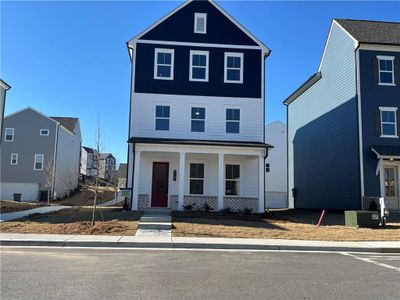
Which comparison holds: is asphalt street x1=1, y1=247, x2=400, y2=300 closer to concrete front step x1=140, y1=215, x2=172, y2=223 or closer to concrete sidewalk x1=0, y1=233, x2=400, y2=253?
concrete sidewalk x1=0, y1=233, x2=400, y2=253

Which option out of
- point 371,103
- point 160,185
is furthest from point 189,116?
point 371,103

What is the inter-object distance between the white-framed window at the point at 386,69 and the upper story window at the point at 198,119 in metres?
10.3

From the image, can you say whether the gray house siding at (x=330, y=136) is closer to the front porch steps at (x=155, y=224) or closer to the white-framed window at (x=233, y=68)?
the white-framed window at (x=233, y=68)

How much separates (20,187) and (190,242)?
32.4 m

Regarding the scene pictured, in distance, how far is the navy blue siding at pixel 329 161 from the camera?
76.9 feet

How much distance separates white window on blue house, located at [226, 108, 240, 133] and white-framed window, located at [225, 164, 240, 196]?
6.79 feet

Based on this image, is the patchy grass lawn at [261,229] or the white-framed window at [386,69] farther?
the white-framed window at [386,69]

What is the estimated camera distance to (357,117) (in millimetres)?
22984

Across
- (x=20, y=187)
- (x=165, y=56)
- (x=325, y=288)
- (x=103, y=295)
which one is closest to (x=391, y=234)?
(x=325, y=288)

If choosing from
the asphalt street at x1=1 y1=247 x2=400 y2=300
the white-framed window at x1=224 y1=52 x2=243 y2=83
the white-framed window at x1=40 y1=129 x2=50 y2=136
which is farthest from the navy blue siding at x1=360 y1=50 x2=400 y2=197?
the white-framed window at x1=40 y1=129 x2=50 y2=136

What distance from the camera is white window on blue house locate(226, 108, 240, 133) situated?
23125 millimetres

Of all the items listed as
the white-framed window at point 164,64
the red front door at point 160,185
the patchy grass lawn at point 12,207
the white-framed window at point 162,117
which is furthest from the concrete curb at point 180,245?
the white-framed window at point 164,64

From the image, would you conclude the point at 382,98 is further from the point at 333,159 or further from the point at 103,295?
the point at 103,295

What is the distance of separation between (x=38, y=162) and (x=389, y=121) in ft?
105
